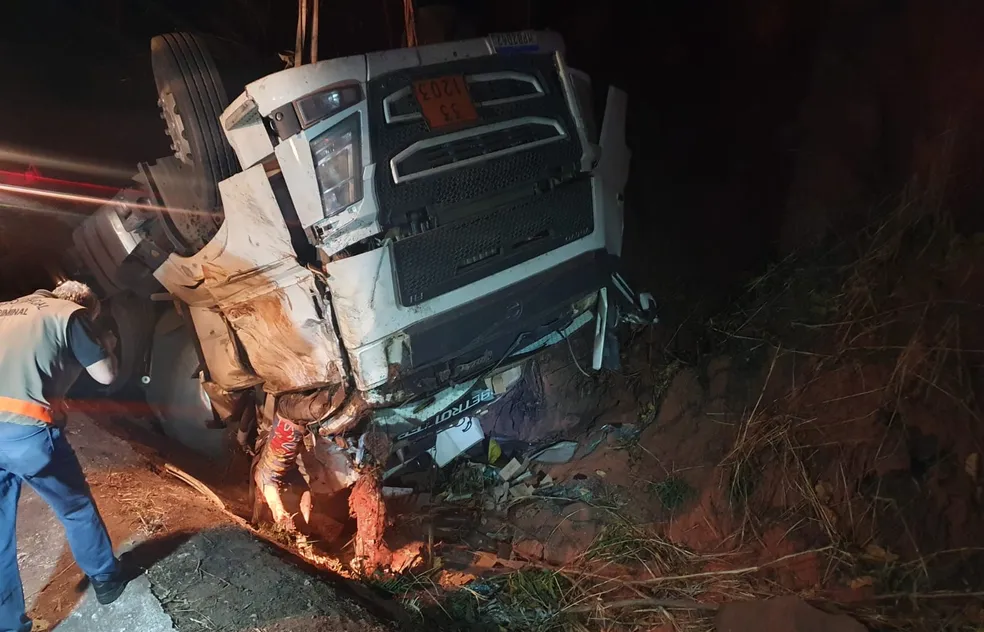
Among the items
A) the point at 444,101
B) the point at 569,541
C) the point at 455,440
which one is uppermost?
the point at 444,101

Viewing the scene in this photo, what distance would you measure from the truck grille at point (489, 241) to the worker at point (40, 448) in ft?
4.99

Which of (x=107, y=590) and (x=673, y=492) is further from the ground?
(x=107, y=590)

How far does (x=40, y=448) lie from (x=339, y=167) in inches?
66.9

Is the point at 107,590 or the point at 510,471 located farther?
the point at 510,471

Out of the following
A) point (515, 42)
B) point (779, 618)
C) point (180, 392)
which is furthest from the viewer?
point (180, 392)

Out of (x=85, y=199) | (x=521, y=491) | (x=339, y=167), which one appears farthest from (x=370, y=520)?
(x=85, y=199)

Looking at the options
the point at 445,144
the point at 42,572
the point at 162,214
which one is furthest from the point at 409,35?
the point at 42,572

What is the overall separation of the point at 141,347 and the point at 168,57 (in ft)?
7.05

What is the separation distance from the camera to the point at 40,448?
105 inches

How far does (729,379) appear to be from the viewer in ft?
12.5

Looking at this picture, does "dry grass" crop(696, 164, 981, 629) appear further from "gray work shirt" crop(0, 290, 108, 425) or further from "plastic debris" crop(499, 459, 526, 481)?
"gray work shirt" crop(0, 290, 108, 425)

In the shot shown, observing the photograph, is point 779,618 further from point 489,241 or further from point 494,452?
point 494,452

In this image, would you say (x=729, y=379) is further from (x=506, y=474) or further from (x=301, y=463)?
(x=301, y=463)

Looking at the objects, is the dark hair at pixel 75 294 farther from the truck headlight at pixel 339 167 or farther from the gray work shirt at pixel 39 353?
the truck headlight at pixel 339 167
